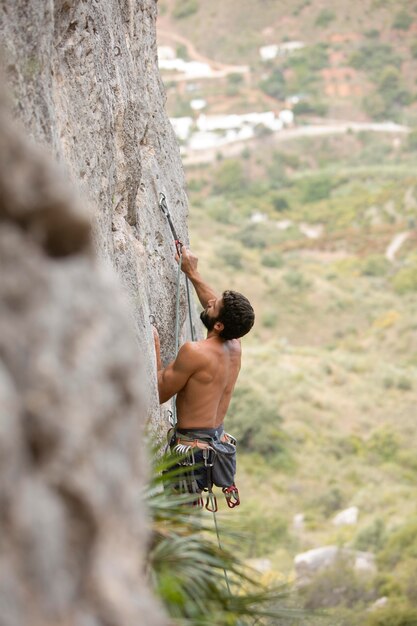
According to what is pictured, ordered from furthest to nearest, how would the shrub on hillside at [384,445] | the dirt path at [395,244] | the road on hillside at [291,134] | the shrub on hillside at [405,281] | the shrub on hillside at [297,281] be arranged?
the road on hillside at [291,134]
the dirt path at [395,244]
the shrub on hillside at [405,281]
the shrub on hillside at [297,281]
the shrub on hillside at [384,445]

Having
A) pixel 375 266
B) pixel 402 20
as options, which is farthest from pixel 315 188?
pixel 402 20

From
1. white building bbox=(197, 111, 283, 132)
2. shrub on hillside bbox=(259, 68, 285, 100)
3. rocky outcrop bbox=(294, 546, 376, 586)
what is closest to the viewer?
rocky outcrop bbox=(294, 546, 376, 586)

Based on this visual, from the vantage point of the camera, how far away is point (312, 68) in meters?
93.3

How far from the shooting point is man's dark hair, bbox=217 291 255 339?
509 cm

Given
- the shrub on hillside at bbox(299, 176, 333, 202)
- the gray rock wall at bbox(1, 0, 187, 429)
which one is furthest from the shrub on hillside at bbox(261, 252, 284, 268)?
the gray rock wall at bbox(1, 0, 187, 429)

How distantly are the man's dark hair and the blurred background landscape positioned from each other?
142 centimetres

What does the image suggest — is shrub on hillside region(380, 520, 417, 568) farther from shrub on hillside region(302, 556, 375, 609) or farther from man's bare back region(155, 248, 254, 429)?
man's bare back region(155, 248, 254, 429)

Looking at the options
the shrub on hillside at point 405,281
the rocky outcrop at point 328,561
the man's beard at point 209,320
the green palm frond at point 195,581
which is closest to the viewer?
the green palm frond at point 195,581

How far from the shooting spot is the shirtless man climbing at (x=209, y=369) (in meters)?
5.14

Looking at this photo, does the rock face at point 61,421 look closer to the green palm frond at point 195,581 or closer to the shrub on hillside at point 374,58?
the green palm frond at point 195,581

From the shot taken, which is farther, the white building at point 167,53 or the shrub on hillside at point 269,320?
the white building at point 167,53

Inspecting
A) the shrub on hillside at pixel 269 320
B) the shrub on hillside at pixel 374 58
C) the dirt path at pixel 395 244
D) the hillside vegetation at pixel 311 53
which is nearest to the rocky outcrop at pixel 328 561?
the shrub on hillside at pixel 269 320

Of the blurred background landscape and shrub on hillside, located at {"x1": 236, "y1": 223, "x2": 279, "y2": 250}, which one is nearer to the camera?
the blurred background landscape

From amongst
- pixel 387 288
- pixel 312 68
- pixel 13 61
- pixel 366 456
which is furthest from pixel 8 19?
pixel 312 68
